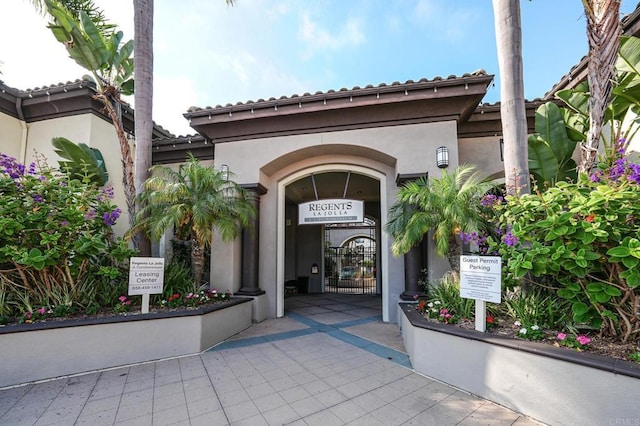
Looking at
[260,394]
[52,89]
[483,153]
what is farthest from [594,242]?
[52,89]

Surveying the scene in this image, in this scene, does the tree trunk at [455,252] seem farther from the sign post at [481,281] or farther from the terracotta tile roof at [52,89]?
the terracotta tile roof at [52,89]

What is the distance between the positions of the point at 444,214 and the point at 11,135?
11.7 metres

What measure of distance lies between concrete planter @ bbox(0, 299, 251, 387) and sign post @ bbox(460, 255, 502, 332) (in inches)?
169

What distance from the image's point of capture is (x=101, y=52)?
18.3 feet

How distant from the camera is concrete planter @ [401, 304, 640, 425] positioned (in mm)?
2434

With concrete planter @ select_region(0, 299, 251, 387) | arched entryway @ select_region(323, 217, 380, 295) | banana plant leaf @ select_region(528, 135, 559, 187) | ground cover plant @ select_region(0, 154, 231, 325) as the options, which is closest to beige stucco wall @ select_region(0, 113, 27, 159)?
ground cover plant @ select_region(0, 154, 231, 325)

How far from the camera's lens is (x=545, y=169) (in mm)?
5645

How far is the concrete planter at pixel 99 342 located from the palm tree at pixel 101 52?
2299 mm

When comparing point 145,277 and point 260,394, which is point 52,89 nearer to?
point 145,277

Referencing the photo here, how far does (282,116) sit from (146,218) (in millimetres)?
3948

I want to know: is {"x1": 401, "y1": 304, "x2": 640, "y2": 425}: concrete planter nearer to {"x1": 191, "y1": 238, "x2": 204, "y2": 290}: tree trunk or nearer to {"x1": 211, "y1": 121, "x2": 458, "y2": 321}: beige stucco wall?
{"x1": 211, "y1": 121, "x2": 458, "y2": 321}: beige stucco wall

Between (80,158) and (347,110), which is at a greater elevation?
(347,110)

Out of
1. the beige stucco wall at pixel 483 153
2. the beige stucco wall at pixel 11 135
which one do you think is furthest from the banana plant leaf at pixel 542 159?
the beige stucco wall at pixel 11 135

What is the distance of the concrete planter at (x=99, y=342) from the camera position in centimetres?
366
